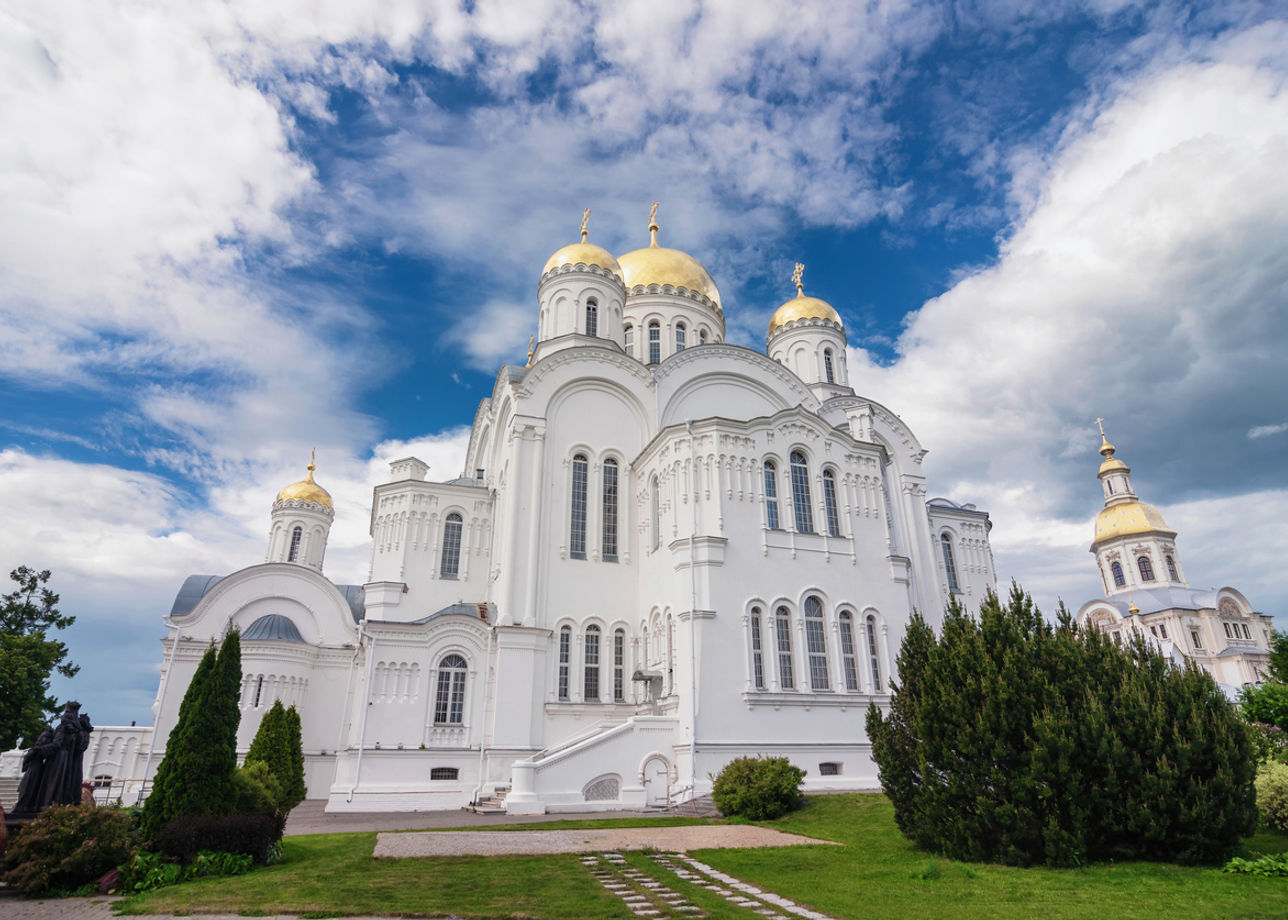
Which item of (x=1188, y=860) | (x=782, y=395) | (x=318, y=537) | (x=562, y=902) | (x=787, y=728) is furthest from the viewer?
(x=318, y=537)

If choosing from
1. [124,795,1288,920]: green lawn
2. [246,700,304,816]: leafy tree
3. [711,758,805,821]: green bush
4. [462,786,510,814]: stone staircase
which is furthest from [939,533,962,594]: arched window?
[246,700,304,816]: leafy tree

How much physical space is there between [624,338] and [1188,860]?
26.8m

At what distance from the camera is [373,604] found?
2648 cm

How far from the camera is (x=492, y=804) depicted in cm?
1948

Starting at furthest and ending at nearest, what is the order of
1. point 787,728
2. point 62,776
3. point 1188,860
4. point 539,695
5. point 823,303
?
1. point 823,303
2. point 539,695
3. point 787,728
4. point 62,776
5. point 1188,860

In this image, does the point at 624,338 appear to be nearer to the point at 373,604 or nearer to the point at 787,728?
the point at 373,604

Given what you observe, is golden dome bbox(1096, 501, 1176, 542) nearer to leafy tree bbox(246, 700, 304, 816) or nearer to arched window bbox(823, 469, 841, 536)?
arched window bbox(823, 469, 841, 536)

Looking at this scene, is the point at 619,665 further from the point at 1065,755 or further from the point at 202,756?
the point at 1065,755

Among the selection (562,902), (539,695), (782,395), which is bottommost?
(562,902)

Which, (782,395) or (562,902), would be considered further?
(782,395)

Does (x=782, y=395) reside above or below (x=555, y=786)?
above

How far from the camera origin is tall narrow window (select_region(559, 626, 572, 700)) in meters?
22.7

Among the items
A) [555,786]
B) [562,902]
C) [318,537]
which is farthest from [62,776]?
[318,537]

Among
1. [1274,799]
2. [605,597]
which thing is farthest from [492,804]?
[1274,799]
